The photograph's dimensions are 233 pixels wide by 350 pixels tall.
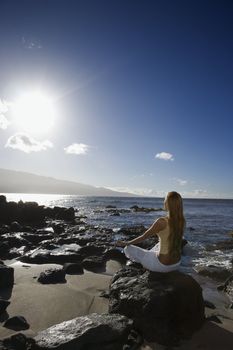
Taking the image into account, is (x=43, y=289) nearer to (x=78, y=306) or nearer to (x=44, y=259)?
(x=78, y=306)

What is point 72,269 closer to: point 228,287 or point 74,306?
point 74,306

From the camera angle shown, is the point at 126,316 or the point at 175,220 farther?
the point at 175,220

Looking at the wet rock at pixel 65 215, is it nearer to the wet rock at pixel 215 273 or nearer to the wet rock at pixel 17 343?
the wet rock at pixel 215 273

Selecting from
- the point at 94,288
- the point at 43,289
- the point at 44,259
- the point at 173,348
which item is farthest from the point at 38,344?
the point at 44,259

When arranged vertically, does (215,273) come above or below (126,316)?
below

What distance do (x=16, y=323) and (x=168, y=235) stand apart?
11.8 ft

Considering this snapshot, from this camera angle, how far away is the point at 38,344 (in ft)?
17.0

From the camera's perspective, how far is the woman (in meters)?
Result: 6.57

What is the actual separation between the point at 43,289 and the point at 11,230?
17224 millimetres

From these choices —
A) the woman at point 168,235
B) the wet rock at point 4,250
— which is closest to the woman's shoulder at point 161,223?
the woman at point 168,235

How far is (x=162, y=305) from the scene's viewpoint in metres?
6.04

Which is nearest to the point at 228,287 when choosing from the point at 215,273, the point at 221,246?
the point at 215,273

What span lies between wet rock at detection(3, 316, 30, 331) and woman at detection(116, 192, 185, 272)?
99.5 inches

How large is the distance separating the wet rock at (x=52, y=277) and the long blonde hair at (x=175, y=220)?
447 centimetres
